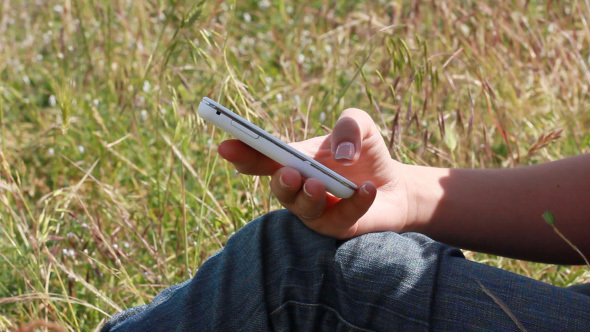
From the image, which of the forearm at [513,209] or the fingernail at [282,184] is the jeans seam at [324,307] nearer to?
the fingernail at [282,184]

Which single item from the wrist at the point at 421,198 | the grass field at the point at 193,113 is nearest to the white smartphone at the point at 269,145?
the wrist at the point at 421,198

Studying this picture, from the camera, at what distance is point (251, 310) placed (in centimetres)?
114

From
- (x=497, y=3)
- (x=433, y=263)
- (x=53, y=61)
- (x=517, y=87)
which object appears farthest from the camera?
(x=53, y=61)

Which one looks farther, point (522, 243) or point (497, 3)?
point (497, 3)

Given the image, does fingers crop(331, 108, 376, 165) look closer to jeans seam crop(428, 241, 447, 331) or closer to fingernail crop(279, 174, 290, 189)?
fingernail crop(279, 174, 290, 189)

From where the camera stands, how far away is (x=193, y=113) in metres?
1.81

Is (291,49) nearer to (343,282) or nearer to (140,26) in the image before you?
(140,26)

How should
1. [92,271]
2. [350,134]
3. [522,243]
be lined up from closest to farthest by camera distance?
1. [350,134]
2. [522,243]
3. [92,271]

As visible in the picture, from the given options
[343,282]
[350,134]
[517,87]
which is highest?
[350,134]

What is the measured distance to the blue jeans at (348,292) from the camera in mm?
1040

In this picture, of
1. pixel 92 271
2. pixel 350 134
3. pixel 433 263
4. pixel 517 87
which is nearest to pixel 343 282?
pixel 433 263

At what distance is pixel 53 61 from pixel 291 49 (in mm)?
1021

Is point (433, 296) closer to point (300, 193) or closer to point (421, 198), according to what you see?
point (300, 193)

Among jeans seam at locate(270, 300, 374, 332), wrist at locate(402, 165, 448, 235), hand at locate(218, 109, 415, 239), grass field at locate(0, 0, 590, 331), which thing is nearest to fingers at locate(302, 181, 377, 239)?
hand at locate(218, 109, 415, 239)
